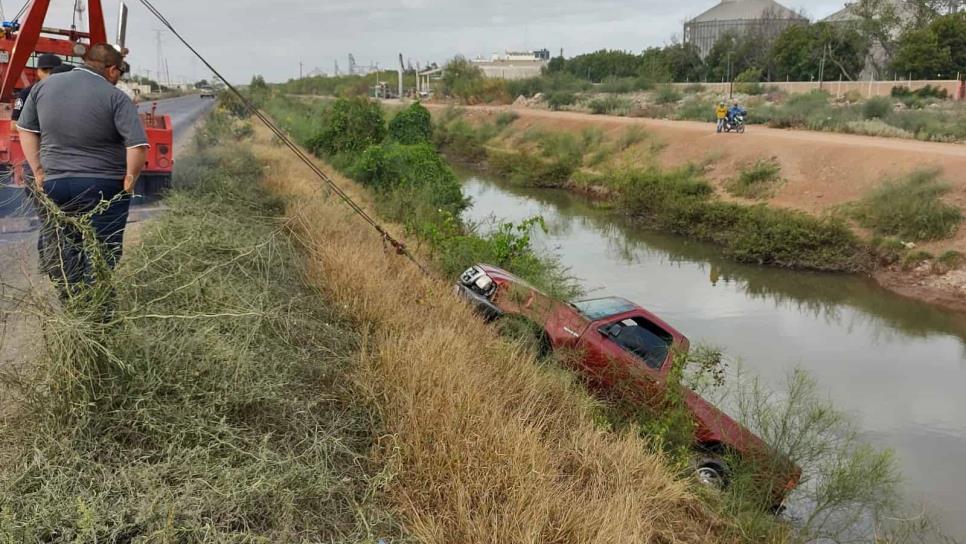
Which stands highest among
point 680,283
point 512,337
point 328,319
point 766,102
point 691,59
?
point 691,59

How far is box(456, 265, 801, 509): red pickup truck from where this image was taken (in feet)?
21.9

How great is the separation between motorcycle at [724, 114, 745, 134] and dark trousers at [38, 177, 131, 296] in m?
30.8

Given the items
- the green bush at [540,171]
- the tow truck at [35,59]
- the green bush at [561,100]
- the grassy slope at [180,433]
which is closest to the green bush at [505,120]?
the green bush at [561,100]

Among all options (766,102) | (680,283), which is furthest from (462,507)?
(766,102)

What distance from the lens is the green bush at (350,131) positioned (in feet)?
83.9

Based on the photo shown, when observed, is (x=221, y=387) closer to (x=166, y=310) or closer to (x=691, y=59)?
(x=166, y=310)

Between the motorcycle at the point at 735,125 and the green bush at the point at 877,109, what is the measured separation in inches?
303

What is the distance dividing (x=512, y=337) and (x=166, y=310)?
12.8 ft

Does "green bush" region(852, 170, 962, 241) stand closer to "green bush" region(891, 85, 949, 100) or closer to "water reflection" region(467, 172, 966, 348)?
"water reflection" region(467, 172, 966, 348)

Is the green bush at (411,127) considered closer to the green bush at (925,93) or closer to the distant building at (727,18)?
the green bush at (925,93)

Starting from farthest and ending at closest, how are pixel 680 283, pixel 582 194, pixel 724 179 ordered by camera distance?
pixel 582 194
pixel 724 179
pixel 680 283

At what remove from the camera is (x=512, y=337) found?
7527 millimetres

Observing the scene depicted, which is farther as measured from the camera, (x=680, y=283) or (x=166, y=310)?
(x=680, y=283)

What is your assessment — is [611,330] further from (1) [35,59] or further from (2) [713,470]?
(1) [35,59]
